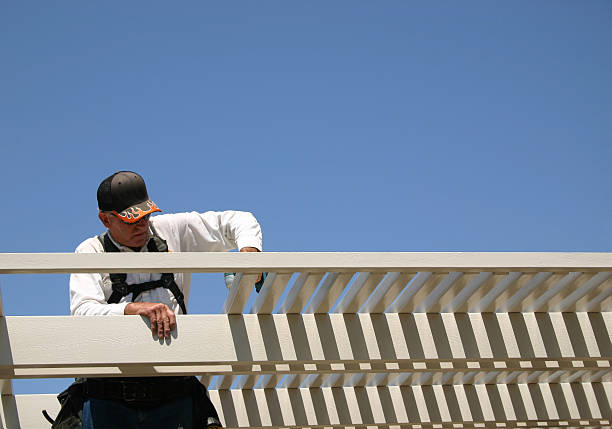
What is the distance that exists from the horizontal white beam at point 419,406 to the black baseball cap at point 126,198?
9.52ft

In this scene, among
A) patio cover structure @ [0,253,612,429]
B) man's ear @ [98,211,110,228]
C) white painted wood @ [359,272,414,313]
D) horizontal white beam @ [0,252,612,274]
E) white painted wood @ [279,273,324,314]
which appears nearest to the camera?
horizontal white beam @ [0,252,612,274]

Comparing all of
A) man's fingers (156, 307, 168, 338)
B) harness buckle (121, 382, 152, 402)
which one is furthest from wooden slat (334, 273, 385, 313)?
harness buckle (121, 382, 152, 402)

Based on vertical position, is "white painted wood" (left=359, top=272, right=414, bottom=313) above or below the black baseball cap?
below

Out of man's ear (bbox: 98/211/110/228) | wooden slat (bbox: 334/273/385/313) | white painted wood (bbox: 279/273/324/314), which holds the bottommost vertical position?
wooden slat (bbox: 334/273/385/313)

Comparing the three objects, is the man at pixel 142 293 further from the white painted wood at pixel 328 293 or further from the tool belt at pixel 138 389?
the white painted wood at pixel 328 293

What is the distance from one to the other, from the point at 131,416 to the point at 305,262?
50.8 inches

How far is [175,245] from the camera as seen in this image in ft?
15.7

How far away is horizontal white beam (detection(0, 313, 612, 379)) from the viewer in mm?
4137

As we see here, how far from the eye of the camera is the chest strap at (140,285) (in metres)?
4.48

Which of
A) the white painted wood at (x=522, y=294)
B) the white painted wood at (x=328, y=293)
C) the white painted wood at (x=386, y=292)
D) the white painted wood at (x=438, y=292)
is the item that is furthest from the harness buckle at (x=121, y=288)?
the white painted wood at (x=522, y=294)

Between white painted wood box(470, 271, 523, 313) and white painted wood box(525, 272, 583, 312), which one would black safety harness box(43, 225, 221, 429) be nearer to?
white painted wood box(470, 271, 523, 313)

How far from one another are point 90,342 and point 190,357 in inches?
20.9

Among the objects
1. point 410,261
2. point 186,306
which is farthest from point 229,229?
point 410,261

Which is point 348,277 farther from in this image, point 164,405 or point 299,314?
point 164,405
